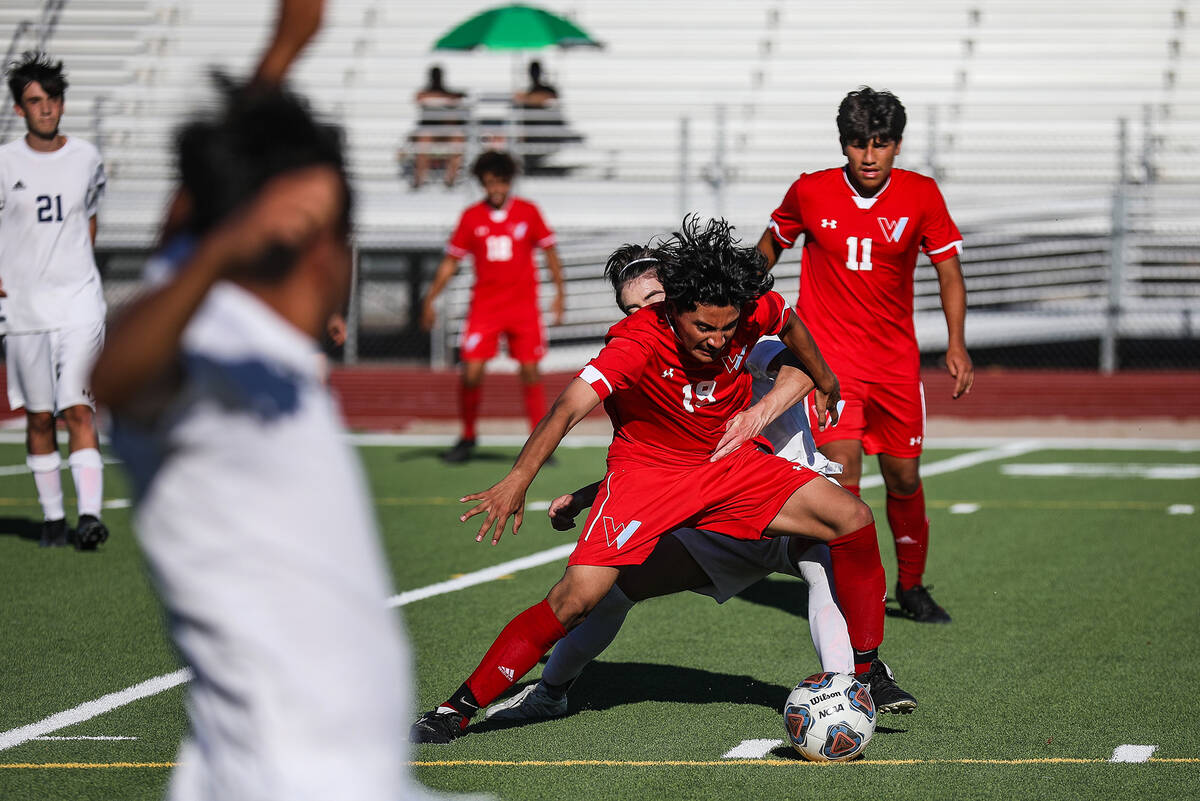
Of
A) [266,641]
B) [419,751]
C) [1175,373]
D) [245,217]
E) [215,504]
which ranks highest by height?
[245,217]

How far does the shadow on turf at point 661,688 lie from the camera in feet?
16.7

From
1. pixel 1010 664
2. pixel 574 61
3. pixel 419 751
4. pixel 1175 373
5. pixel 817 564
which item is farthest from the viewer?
pixel 574 61

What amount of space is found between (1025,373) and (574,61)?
32.8 feet

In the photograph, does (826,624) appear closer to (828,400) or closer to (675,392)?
(828,400)

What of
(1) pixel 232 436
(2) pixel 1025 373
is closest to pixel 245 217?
(1) pixel 232 436

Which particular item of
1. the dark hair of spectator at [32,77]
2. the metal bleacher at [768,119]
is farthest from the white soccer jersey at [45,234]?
the metal bleacher at [768,119]

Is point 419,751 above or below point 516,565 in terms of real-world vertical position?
above

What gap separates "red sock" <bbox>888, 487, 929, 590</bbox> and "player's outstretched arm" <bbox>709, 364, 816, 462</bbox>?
190 cm

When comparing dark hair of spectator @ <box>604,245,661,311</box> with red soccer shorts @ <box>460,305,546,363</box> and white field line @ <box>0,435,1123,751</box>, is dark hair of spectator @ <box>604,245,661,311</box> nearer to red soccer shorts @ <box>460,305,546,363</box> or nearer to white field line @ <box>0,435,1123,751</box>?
white field line @ <box>0,435,1123,751</box>

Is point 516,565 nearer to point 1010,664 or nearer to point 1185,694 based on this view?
point 1010,664

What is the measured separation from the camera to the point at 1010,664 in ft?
18.5

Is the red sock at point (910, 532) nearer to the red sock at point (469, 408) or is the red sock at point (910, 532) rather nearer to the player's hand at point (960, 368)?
the player's hand at point (960, 368)

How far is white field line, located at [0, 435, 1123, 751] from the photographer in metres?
4.65

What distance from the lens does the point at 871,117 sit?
6.07 m
